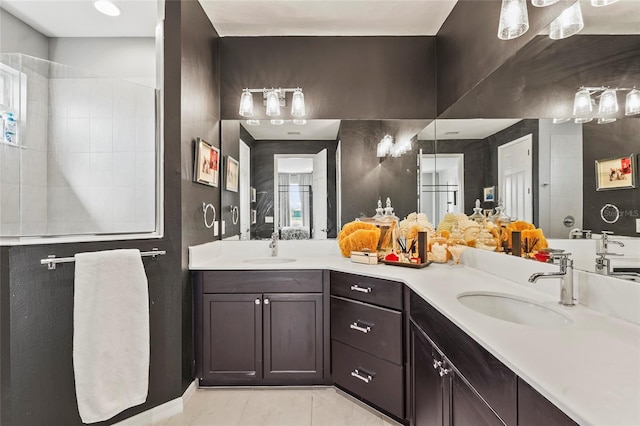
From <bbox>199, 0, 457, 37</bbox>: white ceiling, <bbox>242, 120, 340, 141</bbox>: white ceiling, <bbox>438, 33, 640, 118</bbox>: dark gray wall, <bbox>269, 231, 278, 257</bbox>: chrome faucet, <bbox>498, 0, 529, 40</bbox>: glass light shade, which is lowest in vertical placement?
<bbox>269, 231, 278, 257</bbox>: chrome faucet

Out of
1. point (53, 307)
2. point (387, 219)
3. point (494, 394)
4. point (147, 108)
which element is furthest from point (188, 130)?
point (494, 394)

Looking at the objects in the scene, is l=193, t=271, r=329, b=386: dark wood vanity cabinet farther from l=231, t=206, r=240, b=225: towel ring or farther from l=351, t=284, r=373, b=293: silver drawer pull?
l=231, t=206, r=240, b=225: towel ring

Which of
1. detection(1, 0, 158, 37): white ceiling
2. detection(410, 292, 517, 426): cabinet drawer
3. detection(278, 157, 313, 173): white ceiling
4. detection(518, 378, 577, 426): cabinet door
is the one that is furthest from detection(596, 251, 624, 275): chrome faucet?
detection(1, 0, 158, 37): white ceiling

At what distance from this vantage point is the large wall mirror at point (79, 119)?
5.18 ft

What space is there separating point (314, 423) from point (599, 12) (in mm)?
2274

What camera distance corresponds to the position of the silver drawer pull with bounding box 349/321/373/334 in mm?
1940

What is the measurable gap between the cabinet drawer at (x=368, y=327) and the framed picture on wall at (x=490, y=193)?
86cm

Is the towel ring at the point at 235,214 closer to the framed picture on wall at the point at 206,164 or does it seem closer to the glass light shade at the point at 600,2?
the framed picture on wall at the point at 206,164

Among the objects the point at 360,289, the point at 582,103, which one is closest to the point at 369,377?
the point at 360,289

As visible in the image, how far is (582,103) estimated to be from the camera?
1228 mm

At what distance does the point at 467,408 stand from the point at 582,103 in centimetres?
117

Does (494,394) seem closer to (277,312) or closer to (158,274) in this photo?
(277,312)

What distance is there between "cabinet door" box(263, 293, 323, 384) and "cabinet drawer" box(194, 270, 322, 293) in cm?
8

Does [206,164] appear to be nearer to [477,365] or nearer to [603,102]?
[477,365]
